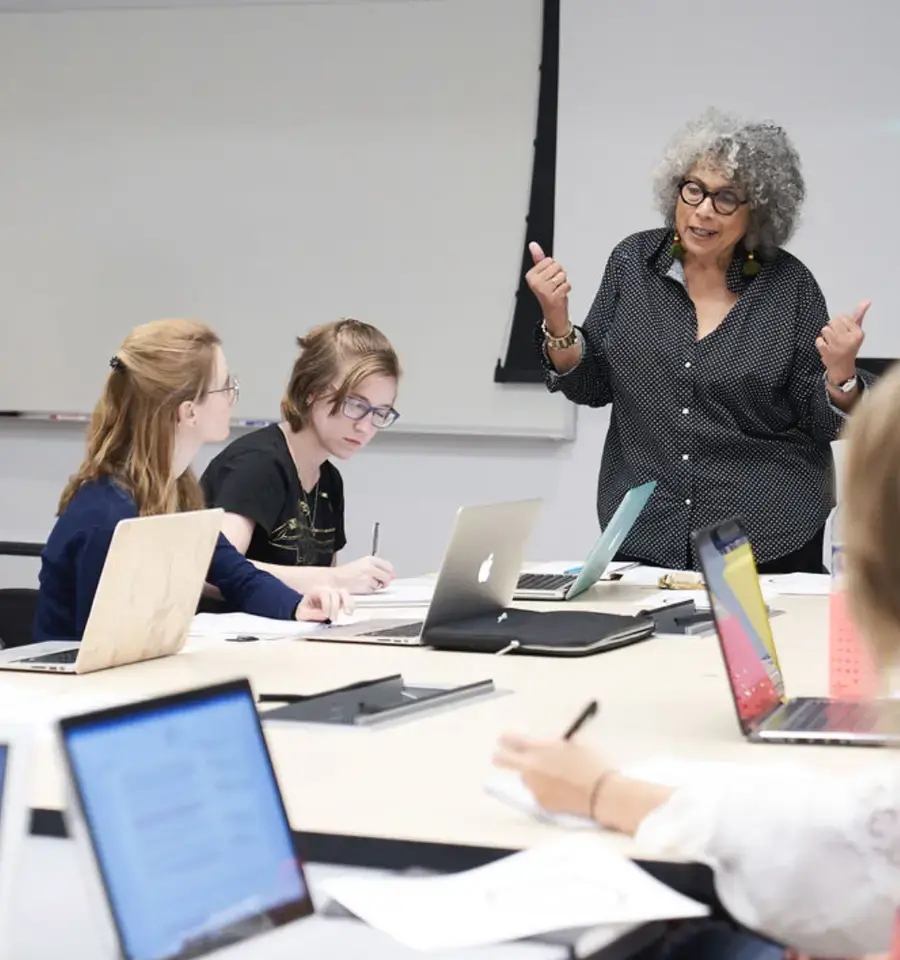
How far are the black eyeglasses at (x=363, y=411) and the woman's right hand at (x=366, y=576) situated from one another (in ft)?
1.16

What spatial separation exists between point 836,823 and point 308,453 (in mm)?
2258

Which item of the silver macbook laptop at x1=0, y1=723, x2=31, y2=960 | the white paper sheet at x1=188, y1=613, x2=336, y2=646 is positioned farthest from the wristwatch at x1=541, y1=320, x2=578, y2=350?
the silver macbook laptop at x1=0, y1=723, x2=31, y2=960

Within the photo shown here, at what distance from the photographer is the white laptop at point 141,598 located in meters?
2.10

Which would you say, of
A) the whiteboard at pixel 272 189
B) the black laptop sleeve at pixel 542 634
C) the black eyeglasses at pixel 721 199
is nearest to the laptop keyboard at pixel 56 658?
the black laptop sleeve at pixel 542 634

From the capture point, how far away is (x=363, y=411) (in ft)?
10.7

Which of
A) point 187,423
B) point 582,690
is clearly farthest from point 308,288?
point 582,690

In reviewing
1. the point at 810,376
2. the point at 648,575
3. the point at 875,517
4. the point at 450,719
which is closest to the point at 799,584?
the point at 648,575

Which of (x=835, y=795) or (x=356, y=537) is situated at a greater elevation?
(x=835, y=795)

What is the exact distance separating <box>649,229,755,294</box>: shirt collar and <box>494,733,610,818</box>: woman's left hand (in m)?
2.16

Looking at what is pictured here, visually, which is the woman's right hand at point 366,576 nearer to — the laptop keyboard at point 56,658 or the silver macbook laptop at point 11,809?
the laptop keyboard at point 56,658

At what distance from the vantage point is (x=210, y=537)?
2.31 meters

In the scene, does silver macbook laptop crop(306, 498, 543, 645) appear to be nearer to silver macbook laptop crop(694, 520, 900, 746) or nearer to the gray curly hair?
silver macbook laptop crop(694, 520, 900, 746)

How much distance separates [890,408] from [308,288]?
3941mm

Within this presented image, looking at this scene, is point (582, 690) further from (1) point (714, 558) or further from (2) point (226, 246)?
(2) point (226, 246)
